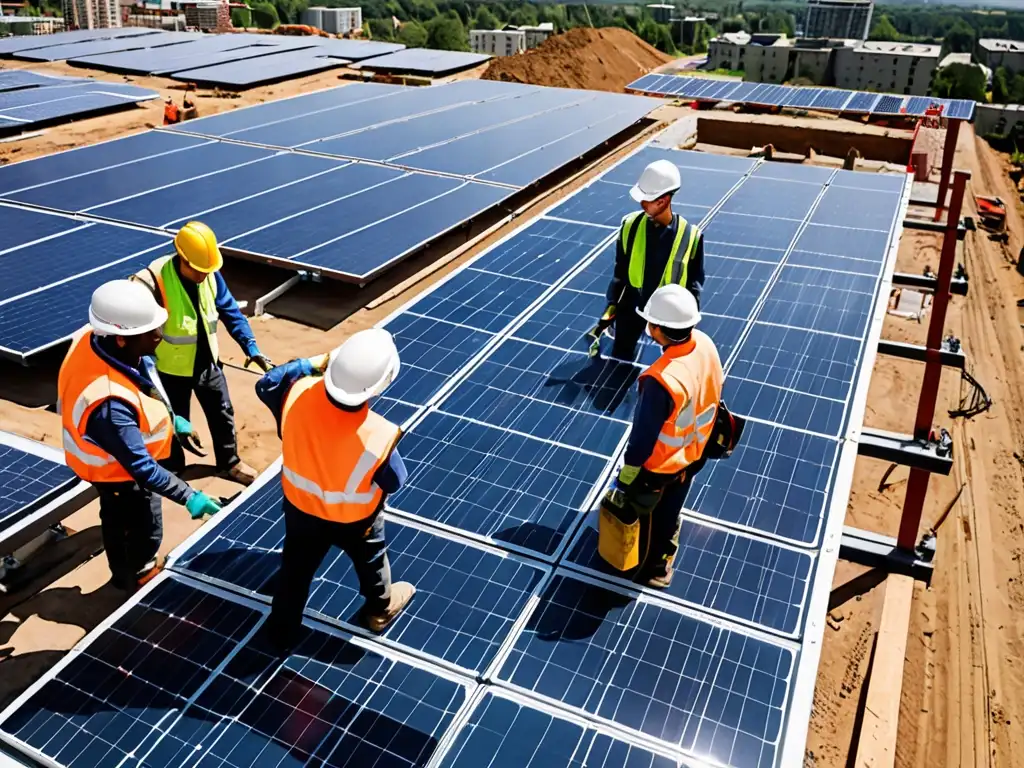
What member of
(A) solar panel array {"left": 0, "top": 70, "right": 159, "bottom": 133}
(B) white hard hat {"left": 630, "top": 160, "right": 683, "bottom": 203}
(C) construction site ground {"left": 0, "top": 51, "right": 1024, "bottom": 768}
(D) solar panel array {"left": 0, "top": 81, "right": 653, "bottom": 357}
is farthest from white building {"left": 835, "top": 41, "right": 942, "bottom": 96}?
(B) white hard hat {"left": 630, "top": 160, "right": 683, "bottom": 203}

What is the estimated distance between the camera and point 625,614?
559cm

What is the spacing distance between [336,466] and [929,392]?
25.9 ft

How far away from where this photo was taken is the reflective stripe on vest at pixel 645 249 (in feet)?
25.8

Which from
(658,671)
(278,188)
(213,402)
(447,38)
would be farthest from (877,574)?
(447,38)

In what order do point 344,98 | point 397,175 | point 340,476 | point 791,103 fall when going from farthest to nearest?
1. point 791,103
2. point 344,98
3. point 397,175
4. point 340,476

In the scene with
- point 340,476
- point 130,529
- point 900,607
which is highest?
point 340,476

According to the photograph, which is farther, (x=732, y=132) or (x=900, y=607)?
(x=732, y=132)

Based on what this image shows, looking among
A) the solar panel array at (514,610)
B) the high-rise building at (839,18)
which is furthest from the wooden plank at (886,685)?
the high-rise building at (839,18)

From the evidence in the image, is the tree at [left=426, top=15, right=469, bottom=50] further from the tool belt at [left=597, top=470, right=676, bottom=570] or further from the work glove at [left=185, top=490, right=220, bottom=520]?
the tool belt at [left=597, top=470, right=676, bottom=570]

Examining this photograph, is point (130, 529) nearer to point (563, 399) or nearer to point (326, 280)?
point (563, 399)

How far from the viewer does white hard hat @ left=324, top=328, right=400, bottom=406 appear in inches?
180

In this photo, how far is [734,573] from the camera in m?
5.93

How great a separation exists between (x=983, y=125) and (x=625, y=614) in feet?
240

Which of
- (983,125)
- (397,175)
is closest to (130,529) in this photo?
(397,175)
